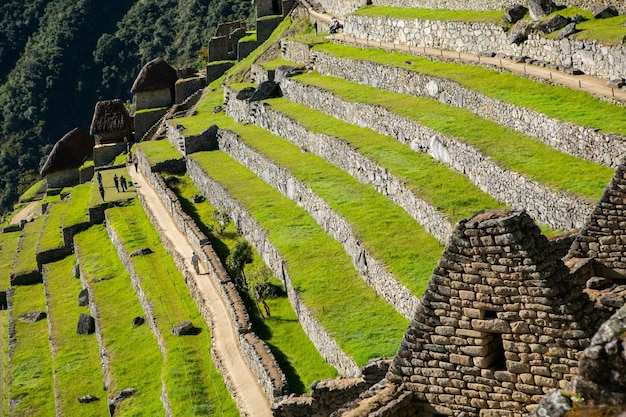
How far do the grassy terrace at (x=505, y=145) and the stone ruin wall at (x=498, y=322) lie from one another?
1066 centimetres

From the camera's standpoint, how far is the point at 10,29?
81.6 m

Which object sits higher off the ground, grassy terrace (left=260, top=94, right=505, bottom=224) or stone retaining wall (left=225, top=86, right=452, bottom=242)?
grassy terrace (left=260, top=94, right=505, bottom=224)

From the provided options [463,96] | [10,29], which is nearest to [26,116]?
[10,29]

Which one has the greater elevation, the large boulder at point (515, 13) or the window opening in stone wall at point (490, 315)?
the window opening in stone wall at point (490, 315)

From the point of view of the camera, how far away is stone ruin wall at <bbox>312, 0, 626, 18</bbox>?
26.9 meters

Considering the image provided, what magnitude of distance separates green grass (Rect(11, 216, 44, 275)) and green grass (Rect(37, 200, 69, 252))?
48 cm

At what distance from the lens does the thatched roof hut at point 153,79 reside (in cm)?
5056

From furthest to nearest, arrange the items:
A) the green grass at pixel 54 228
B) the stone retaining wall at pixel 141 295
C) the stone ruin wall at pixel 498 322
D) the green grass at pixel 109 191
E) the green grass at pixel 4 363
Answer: the green grass at pixel 109 191 < the green grass at pixel 54 228 < the green grass at pixel 4 363 < the stone retaining wall at pixel 141 295 < the stone ruin wall at pixel 498 322

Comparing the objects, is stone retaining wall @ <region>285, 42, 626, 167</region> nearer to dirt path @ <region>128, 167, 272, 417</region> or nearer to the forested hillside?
dirt path @ <region>128, 167, 272, 417</region>

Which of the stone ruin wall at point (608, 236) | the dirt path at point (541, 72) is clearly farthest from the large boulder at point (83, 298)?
the stone ruin wall at point (608, 236)

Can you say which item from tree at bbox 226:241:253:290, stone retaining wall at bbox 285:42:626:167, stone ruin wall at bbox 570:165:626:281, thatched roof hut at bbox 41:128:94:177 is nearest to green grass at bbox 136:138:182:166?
stone retaining wall at bbox 285:42:626:167

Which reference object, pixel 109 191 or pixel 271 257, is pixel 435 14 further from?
pixel 109 191

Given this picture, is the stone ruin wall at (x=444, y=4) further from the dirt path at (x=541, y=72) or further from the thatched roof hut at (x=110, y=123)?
the thatched roof hut at (x=110, y=123)

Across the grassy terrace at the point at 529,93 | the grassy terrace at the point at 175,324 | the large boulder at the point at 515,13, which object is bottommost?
the grassy terrace at the point at 175,324
